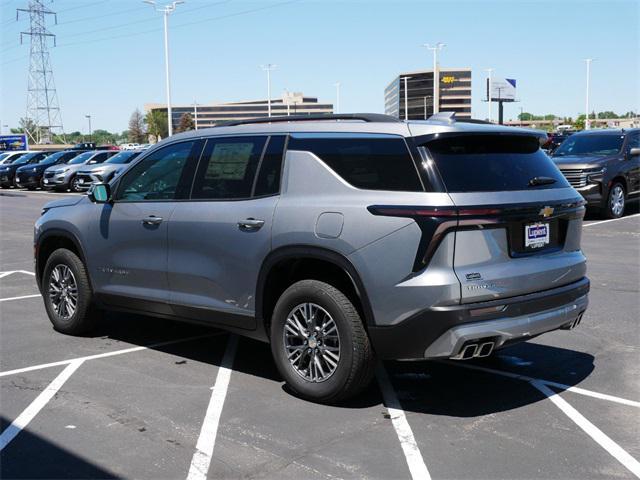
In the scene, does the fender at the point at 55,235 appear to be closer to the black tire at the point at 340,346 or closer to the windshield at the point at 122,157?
the black tire at the point at 340,346

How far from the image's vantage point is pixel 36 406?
494cm

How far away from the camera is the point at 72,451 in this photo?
13.6ft

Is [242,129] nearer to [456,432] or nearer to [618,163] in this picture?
[456,432]

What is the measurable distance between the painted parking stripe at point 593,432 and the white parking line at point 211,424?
2256 mm

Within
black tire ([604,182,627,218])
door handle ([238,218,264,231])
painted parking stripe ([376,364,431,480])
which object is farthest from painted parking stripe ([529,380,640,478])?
black tire ([604,182,627,218])

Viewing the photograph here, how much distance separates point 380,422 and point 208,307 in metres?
1.68

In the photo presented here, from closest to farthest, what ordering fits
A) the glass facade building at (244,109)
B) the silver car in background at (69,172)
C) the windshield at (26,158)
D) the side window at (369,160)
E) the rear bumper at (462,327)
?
1. the rear bumper at (462,327)
2. the side window at (369,160)
3. the silver car in background at (69,172)
4. the windshield at (26,158)
5. the glass facade building at (244,109)

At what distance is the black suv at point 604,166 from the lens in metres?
15.6

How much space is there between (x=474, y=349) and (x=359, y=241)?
3.17 ft

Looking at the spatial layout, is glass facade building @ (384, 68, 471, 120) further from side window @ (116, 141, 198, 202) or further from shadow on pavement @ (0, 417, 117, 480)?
shadow on pavement @ (0, 417, 117, 480)

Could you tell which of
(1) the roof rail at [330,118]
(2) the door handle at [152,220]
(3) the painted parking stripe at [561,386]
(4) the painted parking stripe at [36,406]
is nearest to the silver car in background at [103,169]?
(2) the door handle at [152,220]

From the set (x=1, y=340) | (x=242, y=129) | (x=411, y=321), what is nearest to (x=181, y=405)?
(x=411, y=321)

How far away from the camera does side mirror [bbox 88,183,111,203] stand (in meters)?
6.36

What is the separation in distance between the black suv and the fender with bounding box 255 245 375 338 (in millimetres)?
11964
